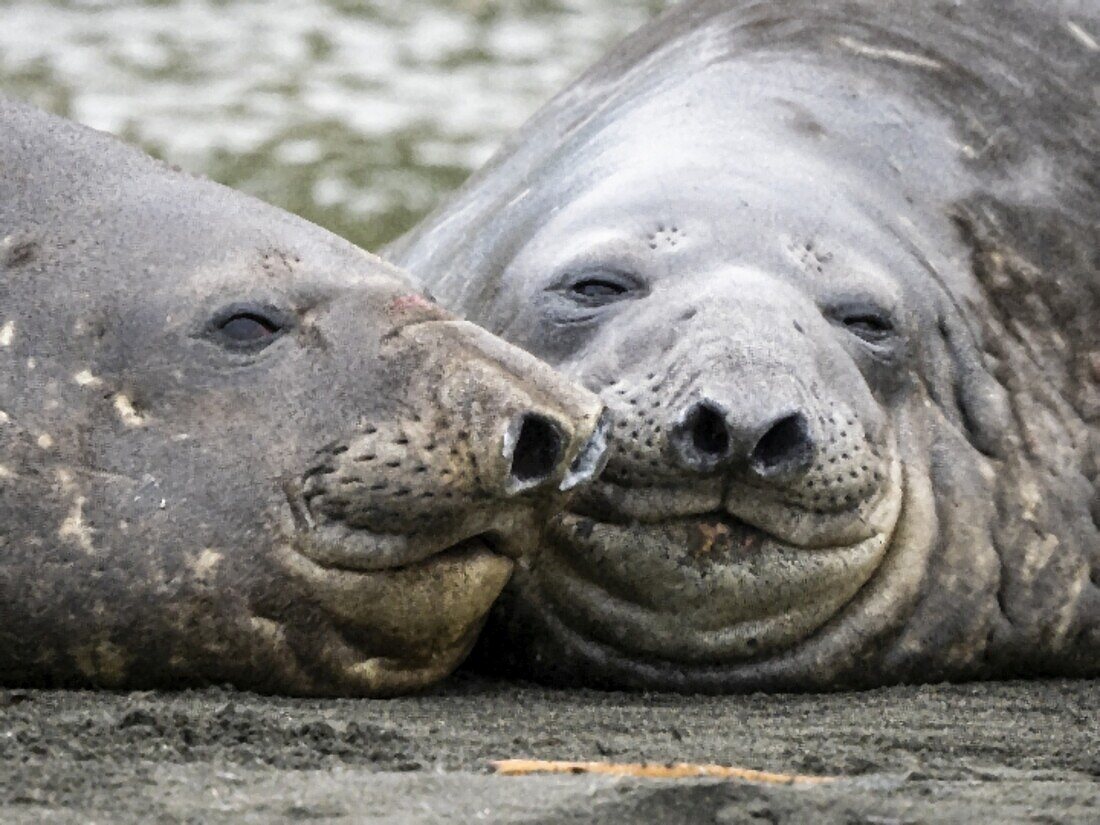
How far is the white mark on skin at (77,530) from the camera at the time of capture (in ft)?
14.7

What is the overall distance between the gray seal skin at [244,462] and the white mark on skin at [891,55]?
2.56 metres

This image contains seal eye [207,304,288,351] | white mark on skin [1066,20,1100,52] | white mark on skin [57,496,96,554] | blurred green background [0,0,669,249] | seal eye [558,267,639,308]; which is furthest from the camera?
blurred green background [0,0,669,249]

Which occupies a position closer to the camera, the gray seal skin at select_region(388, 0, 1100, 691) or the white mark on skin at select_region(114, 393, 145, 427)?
the white mark on skin at select_region(114, 393, 145, 427)

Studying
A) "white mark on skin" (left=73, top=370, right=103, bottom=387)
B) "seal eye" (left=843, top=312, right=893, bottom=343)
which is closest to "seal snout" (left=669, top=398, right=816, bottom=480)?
"seal eye" (left=843, top=312, right=893, bottom=343)

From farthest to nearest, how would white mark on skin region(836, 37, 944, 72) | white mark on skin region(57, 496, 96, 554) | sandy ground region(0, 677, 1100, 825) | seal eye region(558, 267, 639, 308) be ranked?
white mark on skin region(836, 37, 944, 72)
seal eye region(558, 267, 639, 308)
white mark on skin region(57, 496, 96, 554)
sandy ground region(0, 677, 1100, 825)

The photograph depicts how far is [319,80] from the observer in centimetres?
1549

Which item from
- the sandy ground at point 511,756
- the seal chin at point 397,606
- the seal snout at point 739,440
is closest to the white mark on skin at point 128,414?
the seal chin at point 397,606

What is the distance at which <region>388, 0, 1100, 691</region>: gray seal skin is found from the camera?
526 centimetres

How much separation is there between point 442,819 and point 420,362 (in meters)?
1.30

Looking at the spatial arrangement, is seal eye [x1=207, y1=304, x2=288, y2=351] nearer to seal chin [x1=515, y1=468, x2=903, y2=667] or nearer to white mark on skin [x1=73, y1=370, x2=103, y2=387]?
white mark on skin [x1=73, y1=370, x2=103, y2=387]

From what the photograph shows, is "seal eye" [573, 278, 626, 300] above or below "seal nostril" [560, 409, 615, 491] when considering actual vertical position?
above

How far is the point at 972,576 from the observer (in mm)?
5828

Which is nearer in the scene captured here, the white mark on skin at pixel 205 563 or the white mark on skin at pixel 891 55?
the white mark on skin at pixel 205 563

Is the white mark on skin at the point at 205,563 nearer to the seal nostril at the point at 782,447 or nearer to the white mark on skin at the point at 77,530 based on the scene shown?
the white mark on skin at the point at 77,530
